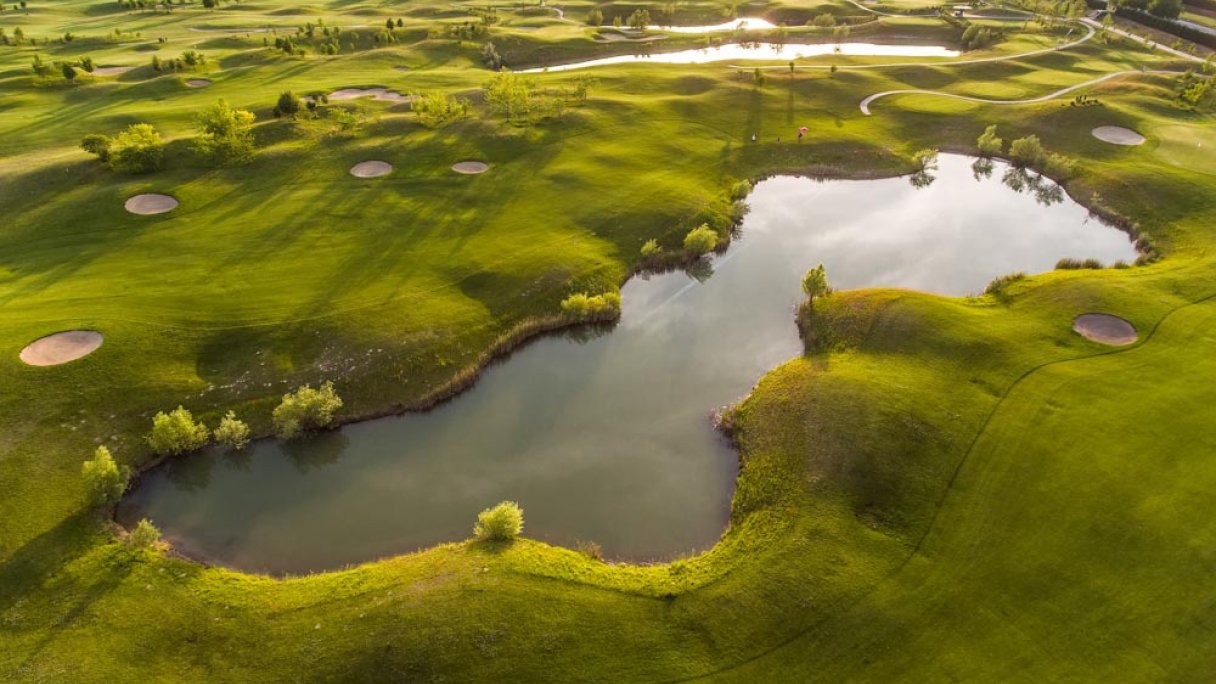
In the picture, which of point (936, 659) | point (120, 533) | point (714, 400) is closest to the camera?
point (936, 659)

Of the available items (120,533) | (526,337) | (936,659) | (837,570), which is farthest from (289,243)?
(936,659)

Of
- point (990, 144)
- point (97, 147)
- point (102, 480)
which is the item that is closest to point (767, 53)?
point (990, 144)

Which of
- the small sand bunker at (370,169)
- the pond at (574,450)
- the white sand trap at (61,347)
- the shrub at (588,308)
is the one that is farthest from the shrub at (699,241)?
the white sand trap at (61,347)

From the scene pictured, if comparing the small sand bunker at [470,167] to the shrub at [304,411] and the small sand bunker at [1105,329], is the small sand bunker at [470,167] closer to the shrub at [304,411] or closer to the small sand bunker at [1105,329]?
the shrub at [304,411]

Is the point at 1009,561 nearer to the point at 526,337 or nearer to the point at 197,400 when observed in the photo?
the point at 526,337

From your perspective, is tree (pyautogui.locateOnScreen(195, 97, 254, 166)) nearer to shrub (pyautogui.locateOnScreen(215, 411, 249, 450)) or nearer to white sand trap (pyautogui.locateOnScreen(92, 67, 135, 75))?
shrub (pyautogui.locateOnScreen(215, 411, 249, 450))
